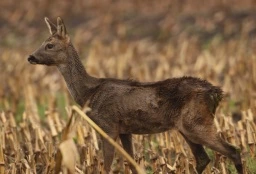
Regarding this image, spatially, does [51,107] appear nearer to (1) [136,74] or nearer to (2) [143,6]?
(1) [136,74]

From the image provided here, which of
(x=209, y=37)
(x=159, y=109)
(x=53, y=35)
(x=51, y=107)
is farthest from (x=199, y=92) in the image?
(x=209, y=37)

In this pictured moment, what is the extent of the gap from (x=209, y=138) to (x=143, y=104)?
942 mm

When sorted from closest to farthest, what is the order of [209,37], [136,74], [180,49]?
1. [136,74]
2. [180,49]
3. [209,37]

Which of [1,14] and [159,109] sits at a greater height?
[1,14]

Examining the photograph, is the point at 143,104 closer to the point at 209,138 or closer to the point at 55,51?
the point at 209,138

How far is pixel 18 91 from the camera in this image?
15.2m

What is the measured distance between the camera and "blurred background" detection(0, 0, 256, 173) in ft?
47.5

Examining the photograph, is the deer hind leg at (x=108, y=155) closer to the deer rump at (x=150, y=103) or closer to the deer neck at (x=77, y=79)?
the deer rump at (x=150, y=103)

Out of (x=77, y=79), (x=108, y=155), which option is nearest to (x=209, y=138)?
(x=108, y=155)

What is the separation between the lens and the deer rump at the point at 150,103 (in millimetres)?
8219

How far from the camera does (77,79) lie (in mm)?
9047

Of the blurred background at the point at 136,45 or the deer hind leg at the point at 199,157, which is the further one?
the blurred background at the point at 136,45

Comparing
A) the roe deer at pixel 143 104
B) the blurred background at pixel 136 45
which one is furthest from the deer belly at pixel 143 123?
the blurred background at pixel 136 45

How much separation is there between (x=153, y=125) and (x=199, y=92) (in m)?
0.71
